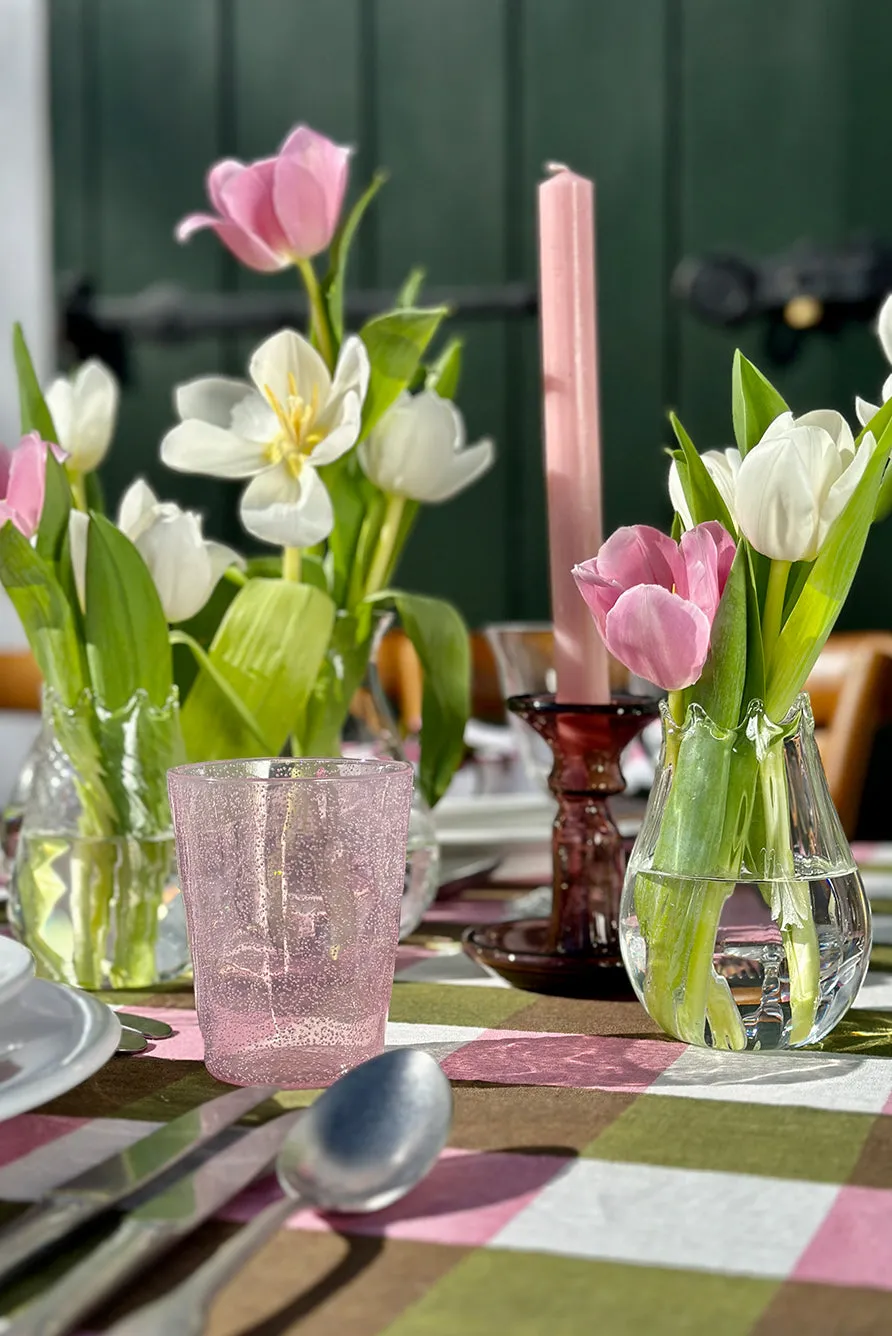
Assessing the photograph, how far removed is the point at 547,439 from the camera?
635 mm

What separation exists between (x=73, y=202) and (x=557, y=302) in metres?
2.69

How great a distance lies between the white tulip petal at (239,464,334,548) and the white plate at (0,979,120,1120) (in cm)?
21

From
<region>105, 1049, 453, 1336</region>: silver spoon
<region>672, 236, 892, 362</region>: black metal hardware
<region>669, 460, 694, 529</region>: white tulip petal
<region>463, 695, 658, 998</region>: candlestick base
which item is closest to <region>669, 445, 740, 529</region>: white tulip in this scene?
<region>669, 460, 694, 529</region>: white tulip petal

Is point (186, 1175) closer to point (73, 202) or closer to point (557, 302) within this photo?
point (557, 302)

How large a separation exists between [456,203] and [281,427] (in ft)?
7.54

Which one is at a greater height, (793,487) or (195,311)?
(195,311)

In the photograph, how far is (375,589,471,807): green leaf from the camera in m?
0.68

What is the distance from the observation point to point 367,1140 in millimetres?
368

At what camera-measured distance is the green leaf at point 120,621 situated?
1.94ft

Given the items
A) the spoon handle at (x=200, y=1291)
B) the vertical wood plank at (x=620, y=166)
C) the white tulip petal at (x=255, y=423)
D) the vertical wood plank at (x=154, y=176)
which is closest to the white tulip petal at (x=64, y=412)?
the white tulip petal at (x=255, y=423)

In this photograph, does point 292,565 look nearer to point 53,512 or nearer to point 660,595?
point 53,512

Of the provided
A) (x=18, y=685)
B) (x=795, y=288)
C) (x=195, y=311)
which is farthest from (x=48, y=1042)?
(x=195, y=311)


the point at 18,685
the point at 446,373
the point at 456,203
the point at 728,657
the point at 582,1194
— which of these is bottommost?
the point at 18,685

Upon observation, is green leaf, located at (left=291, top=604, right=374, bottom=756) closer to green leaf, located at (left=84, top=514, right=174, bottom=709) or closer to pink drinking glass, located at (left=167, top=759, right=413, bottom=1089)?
green leaf, located at (left=84, top=514, right=174, bottom=709)
